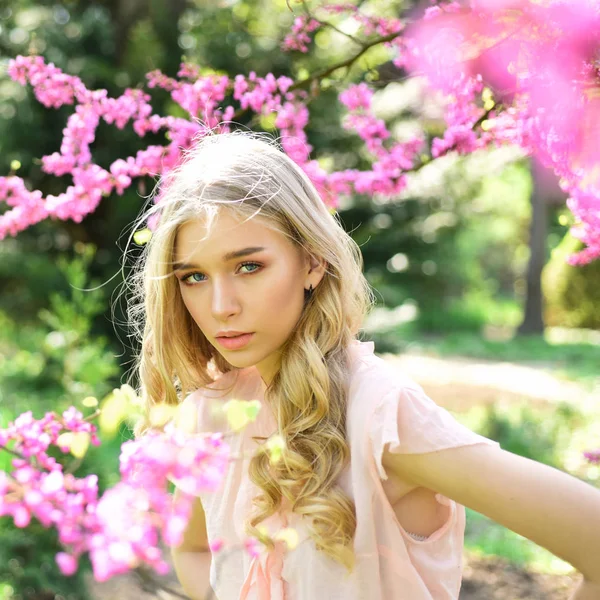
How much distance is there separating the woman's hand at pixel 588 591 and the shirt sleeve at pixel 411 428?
255mm

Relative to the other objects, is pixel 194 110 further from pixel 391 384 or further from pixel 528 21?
pixel 391 384

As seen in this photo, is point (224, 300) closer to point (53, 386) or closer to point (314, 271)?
point (314, 271)

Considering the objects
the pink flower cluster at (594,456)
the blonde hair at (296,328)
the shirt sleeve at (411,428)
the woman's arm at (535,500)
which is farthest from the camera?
the pink flower cluster at (594,456)

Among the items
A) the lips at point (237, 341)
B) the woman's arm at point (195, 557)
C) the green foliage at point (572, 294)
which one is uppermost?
the lips at point (237, 341)

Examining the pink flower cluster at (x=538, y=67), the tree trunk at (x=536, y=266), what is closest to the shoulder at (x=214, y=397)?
the pink flower cluster at (x=538, y=67)

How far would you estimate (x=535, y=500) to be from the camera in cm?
111

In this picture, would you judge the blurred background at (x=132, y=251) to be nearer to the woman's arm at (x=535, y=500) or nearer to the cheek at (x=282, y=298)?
the cheek at (x=282, y=298)

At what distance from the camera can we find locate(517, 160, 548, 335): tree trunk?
13.5 metres

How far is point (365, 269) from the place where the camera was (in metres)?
7.19

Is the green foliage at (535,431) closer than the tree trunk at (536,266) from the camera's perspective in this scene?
Yes

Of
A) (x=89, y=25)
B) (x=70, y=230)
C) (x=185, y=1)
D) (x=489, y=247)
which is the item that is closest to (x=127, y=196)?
(x=70, y=230)

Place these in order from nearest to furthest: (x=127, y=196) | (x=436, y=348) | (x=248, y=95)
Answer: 1. (x=248, y=95)
2. (x=127, y=196)
3. (x=436, y=348)

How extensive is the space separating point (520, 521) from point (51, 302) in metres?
6.17

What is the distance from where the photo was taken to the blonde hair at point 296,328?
1.38 meters
